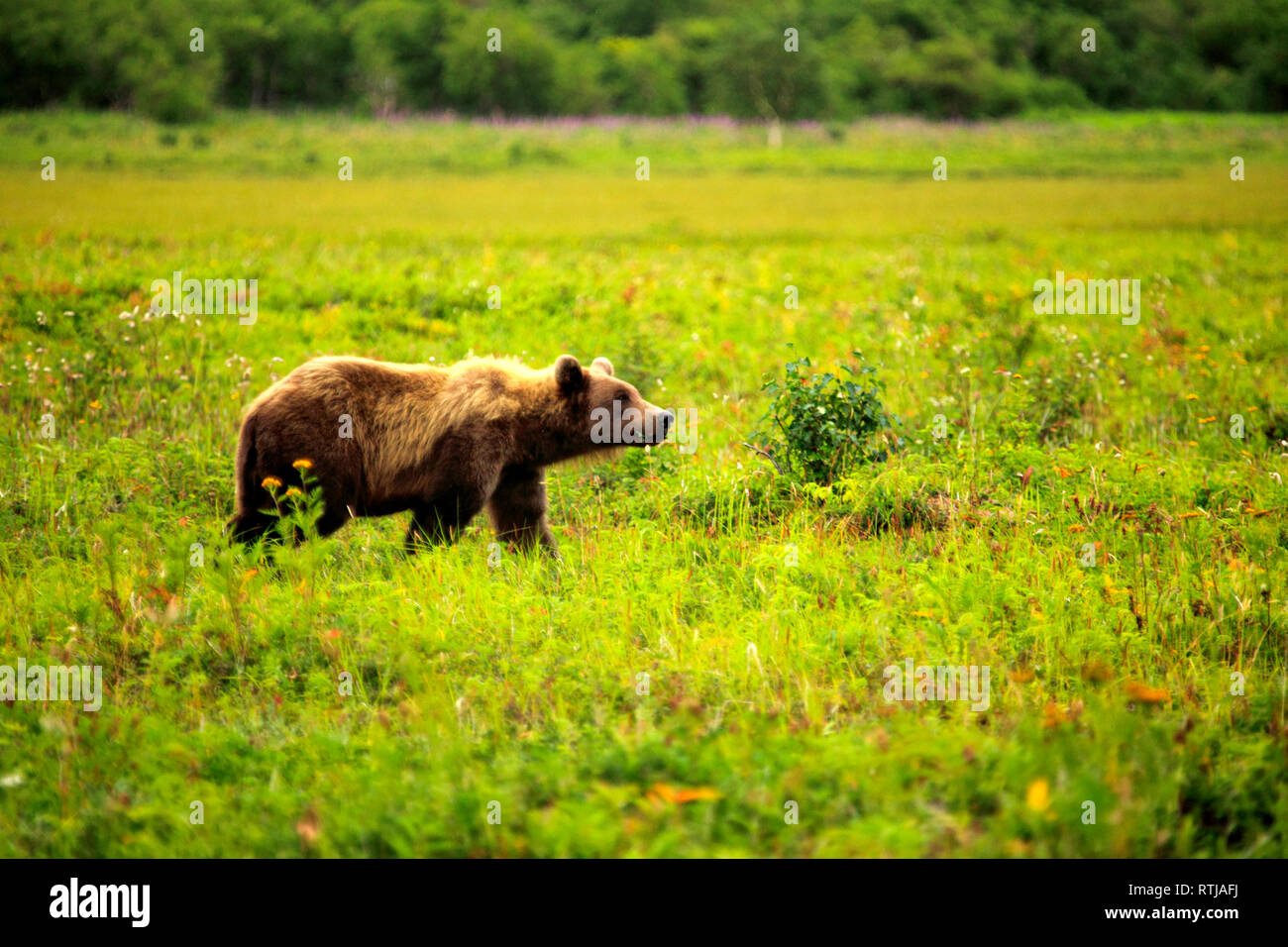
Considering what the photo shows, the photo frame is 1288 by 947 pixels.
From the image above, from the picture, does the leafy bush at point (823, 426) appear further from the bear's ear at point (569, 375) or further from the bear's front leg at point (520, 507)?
the bear's front leg at point (520, 507)

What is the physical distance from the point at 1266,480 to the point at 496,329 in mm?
8999

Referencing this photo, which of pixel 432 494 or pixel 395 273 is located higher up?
pixel 395 273

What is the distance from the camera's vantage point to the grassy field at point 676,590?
13.3ft

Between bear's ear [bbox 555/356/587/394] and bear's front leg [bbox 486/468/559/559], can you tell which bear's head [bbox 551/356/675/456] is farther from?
bear's front leg [bbox 486/468/559/559]

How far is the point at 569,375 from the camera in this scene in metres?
7.85

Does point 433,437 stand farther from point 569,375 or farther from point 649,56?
point 649,56

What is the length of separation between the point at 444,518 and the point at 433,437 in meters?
0.60

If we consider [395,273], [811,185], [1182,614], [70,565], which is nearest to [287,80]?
[811,185]

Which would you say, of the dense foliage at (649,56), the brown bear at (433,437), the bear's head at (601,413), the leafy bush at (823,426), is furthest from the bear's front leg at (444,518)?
the dense foliage at (649,56)

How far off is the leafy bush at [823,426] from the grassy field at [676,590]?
31cm

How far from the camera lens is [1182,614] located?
6043 mm

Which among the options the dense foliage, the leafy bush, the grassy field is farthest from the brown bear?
the dense foliage

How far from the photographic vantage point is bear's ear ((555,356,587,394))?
25.4 ft
